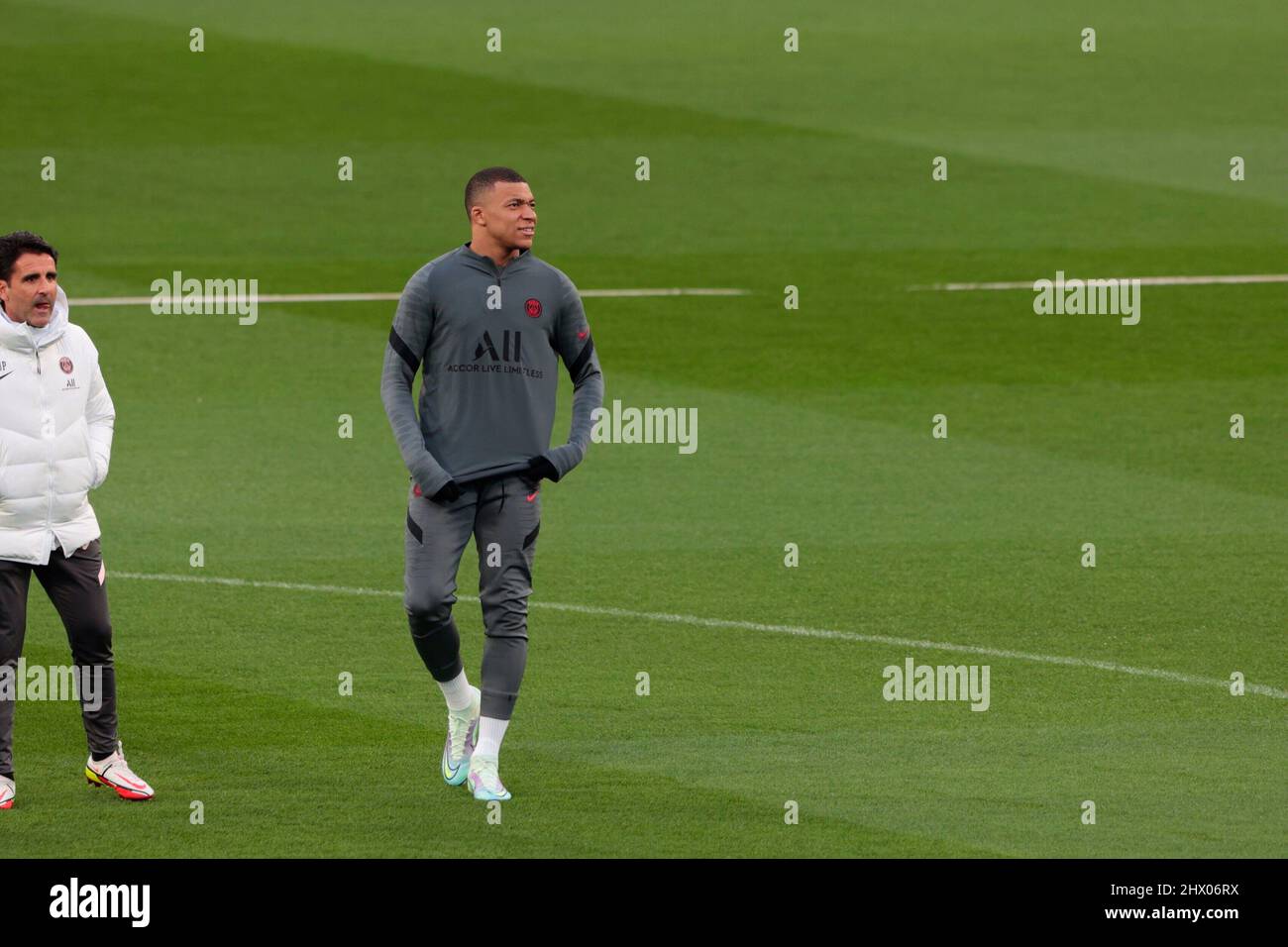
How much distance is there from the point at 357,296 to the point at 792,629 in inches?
430

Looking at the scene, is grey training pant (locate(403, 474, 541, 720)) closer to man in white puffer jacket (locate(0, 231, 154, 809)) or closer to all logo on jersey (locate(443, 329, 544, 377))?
all logo on jersey (locate(443, 329, 544, 377))

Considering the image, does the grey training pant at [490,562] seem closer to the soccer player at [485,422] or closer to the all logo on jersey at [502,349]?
the soccer player at [485,422]

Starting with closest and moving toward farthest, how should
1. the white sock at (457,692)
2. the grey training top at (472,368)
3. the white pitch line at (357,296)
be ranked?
the grey training top at (472,368), the white sock at (457,692), the white pitch line at (357,296)

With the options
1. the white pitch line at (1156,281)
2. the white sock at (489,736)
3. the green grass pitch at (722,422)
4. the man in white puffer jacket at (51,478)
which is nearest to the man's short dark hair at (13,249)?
the man in white puffer jacket at (51,478)

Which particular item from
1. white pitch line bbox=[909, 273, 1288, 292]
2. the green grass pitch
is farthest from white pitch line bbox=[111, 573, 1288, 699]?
white pitch line bbox=[909, 273, 1288, 292]

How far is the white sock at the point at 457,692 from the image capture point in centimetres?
887

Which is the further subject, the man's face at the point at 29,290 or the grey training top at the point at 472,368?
the grey training top at the point at 472,368

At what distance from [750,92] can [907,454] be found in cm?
1386

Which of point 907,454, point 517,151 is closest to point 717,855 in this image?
point 907,454

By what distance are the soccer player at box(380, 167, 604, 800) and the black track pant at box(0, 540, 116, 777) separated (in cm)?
119

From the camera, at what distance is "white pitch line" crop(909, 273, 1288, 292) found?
21.4m

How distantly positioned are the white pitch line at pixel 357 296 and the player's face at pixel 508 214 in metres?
12.6

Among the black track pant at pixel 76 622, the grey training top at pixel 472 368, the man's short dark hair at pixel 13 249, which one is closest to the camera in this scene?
the man's short dark hair at pixel 13 249

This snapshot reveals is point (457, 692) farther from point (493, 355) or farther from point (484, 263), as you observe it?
point (484, 263)
